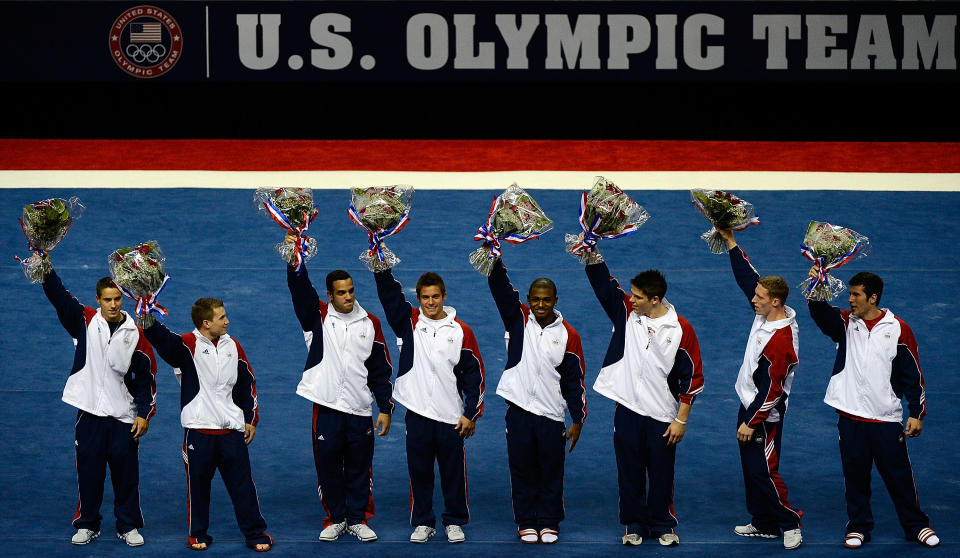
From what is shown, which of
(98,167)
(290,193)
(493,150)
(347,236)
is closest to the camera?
→ (290,193)

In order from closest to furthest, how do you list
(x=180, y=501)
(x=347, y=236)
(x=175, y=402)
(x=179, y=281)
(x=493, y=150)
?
(x=180, y=501) → (x=175, y=402) → (x=179, y=281) → (x=347, y=236) → (x=493, y=150)

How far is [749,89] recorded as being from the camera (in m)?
16.5

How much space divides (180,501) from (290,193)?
227 centimetres

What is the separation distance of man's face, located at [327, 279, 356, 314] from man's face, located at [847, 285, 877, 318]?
9.81 feet

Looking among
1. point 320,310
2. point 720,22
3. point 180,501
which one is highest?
point 720,22

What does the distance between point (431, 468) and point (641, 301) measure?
164cm

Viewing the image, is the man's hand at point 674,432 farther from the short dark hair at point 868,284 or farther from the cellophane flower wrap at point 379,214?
the cellophane flower wrap at point 379,214

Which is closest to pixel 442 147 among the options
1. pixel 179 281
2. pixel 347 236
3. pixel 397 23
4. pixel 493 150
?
pixel 493 150

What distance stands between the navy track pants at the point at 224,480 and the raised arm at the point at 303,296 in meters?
0.81

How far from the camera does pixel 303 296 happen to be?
783cm

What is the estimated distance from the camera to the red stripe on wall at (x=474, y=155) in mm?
15727

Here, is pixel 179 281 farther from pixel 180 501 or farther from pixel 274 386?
pixel 180 501

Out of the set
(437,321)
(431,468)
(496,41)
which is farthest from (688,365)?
(496,41)

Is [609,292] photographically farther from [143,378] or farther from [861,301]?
[143,378]
